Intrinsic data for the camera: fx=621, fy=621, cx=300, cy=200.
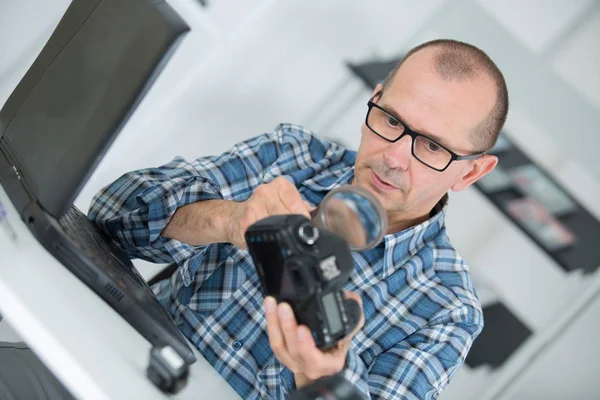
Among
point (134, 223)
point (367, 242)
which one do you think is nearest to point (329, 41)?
point (134, 223)

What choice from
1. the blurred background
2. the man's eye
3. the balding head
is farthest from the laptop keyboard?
the blurred background

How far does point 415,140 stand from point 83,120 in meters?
0.78

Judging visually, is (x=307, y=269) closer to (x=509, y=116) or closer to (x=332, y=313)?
(x=332, y=313)

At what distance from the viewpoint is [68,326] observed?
2.86ft

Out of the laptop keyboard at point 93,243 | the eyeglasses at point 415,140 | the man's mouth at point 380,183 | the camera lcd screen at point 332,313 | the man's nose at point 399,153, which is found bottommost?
the laptop keyboard at point 93,243

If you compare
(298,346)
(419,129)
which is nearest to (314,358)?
(298,346)

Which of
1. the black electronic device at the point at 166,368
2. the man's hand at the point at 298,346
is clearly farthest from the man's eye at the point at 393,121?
the black electronic device at the point at 166,368

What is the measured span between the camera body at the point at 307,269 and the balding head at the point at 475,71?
0.68 meters

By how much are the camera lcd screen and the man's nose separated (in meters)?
0.59

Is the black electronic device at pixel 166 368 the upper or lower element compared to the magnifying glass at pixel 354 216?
lower

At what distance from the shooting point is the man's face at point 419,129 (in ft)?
4.61

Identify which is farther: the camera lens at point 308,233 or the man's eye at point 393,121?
the man's eye at point 393,121

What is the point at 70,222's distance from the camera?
1.08 meters

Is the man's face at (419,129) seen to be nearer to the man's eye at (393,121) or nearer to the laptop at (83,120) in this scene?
the man's eye at (393,121)
